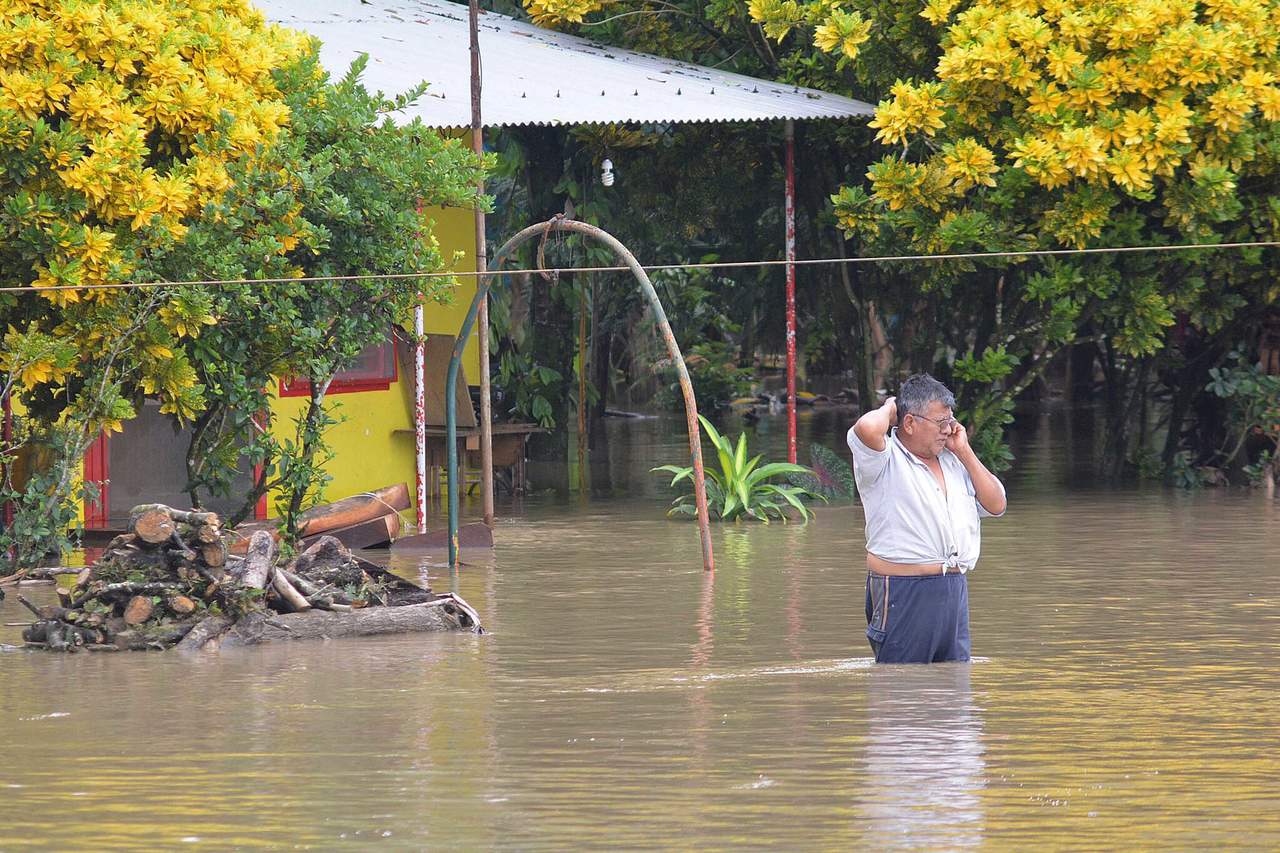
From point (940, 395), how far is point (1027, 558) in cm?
588

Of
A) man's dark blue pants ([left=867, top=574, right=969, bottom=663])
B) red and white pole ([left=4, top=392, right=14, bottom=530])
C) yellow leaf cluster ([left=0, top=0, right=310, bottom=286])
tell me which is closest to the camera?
man's dark blue pants ([left=867, top=574, right=969, bottom=663])

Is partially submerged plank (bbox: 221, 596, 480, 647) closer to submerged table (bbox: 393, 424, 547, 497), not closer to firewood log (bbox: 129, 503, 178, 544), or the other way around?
firewood log (bbox: 129, 503, 178, 544)

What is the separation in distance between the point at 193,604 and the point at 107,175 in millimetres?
2781

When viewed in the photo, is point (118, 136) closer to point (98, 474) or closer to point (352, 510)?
point (352, 510)

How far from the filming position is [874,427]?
7199 millimetres

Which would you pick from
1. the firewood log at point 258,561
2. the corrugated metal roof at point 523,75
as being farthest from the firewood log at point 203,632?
the corrugated metal roof at point 523,75

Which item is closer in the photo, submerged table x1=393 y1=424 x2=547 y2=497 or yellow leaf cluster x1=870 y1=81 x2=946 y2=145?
yellow leaf cluster x1=870 y1=81 x2=946 y2=145

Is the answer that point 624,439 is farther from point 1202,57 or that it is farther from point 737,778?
point 737,778

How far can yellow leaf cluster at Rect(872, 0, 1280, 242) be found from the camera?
14.9m

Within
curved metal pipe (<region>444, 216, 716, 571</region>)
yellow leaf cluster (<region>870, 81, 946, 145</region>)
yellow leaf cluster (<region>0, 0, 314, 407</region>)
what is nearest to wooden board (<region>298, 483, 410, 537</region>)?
curved metal pipe (<region>444, 216, 716, 571</region>)

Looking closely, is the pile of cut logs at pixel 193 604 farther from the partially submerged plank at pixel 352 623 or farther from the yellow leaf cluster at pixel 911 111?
the yellow leaf cluster at pixel 911 111

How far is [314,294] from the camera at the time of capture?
12.0m

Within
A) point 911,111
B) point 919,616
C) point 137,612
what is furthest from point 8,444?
point 911,111

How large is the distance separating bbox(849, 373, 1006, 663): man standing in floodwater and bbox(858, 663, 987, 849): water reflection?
0.84ft
